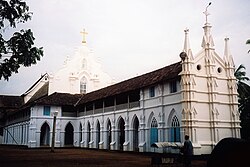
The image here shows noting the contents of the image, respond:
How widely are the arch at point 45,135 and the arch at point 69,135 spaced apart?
2428 millimetres

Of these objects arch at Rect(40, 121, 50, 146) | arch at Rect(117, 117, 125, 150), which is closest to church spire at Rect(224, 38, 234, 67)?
arch at Rect(117, 117, 125, 150)

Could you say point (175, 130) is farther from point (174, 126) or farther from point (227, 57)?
point (227, 57)

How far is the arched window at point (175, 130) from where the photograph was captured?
2295 centimetres

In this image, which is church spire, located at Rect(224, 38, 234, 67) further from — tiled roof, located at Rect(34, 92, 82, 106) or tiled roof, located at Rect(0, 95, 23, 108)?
tiled roof, located at Rect(0, 95, 23, 108)

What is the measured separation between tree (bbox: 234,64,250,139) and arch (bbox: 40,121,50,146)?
80.7 ft

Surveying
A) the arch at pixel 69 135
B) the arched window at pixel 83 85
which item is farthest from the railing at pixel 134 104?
the arched window at pixel 83 85

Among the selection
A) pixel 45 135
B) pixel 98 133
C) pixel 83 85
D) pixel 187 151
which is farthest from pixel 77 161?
pixel 83 85

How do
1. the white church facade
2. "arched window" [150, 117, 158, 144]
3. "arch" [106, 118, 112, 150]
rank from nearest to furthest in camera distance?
the white church facade < "arched window" [150, 117, 158, 144] < "arch" [106, 118, 112, 150]

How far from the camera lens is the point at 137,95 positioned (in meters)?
29.3

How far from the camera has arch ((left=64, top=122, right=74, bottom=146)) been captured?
41.2 meters

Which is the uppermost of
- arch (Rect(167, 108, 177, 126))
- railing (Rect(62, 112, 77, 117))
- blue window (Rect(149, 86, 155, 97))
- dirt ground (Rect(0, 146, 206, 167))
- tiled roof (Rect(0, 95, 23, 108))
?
tiled roof (Rect(0, 95, 23, 108))

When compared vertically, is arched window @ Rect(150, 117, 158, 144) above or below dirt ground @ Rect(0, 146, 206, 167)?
above

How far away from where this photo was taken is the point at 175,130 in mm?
23281

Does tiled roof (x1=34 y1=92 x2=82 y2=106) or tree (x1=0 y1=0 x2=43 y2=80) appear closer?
tree (x1=0 y1=0 x2=43 y2=80)
